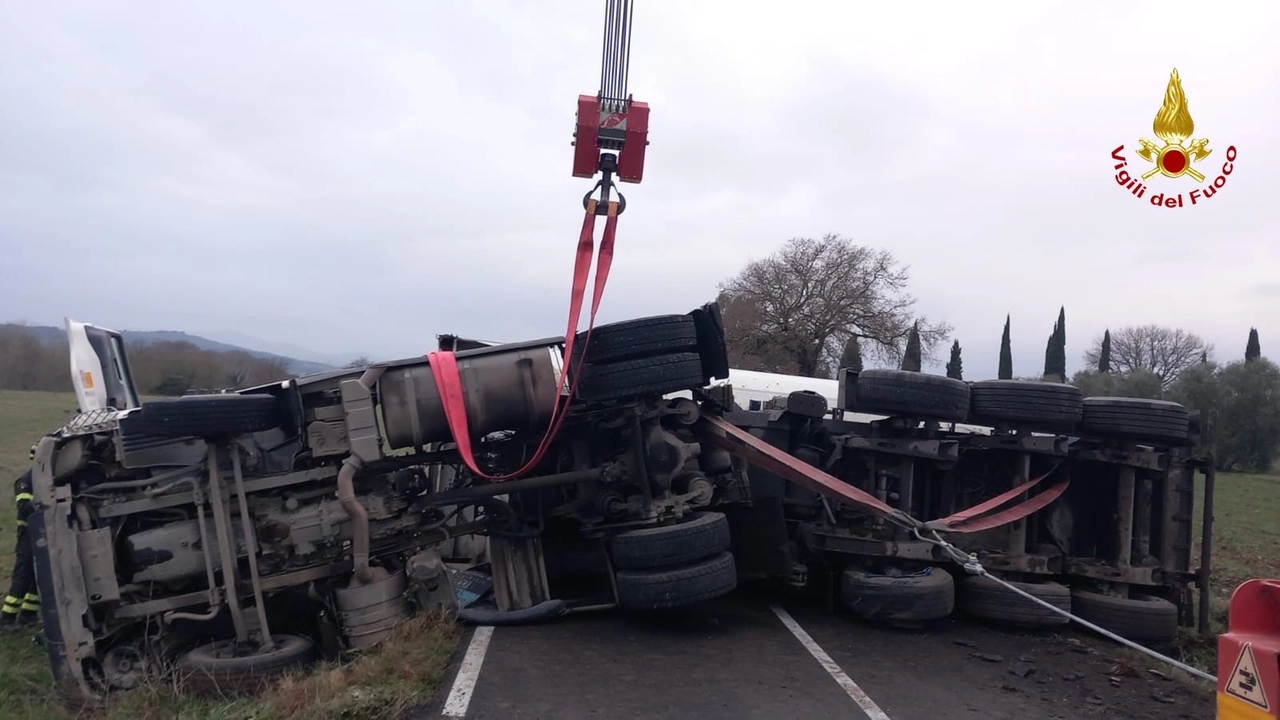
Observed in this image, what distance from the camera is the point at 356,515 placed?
5.96 metres

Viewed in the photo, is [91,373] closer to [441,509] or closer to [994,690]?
[441,509]

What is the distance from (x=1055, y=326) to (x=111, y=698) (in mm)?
46412

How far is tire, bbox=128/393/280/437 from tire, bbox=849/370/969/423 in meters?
4.47

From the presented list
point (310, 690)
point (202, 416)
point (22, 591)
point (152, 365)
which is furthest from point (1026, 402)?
point (152, 365)

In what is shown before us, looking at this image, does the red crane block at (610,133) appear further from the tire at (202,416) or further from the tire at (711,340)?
the tire at (202,416)

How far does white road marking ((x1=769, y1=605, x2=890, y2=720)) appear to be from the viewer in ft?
16.6

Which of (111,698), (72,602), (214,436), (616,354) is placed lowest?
(111,698)

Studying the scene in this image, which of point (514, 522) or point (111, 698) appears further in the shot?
point (514, 522)

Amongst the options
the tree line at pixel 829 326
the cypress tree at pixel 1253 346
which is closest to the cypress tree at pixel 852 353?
the tree line at pixel 829 326

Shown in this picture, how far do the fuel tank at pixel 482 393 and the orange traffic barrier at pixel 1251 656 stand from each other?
447 centimetres

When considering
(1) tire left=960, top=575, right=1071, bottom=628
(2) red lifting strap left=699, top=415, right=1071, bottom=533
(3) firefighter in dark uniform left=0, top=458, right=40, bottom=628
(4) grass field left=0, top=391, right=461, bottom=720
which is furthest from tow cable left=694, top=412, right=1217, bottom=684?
(3) firefighter in dark uniform left=0, top=458, right=40, bottom=628

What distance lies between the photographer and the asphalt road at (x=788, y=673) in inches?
200

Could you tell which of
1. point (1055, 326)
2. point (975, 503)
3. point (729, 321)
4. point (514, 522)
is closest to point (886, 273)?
point (729, 321)

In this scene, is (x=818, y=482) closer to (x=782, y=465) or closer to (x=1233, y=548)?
(x=782, y=465)
